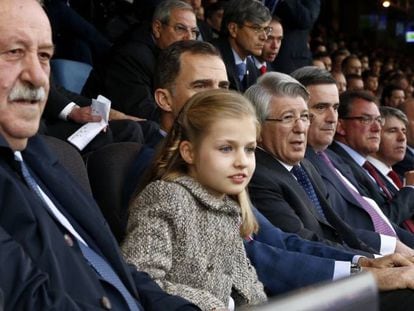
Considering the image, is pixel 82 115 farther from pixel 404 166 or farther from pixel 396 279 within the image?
pixel 404 166

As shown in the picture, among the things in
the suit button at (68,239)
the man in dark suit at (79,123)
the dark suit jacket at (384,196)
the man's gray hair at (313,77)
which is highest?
the suit button at (68,239)

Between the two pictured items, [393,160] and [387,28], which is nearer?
[393,160]

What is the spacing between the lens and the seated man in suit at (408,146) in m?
6.96

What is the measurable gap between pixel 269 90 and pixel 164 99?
0.65 m

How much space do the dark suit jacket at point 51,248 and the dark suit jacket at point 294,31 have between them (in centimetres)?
545

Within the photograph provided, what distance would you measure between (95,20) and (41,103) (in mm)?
5524

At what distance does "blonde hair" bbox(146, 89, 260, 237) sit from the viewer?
301 centimetres

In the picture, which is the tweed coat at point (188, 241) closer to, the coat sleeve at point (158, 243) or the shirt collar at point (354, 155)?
the coat sleeve at point (158, 243)

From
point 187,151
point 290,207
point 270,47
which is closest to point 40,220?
point 187,151

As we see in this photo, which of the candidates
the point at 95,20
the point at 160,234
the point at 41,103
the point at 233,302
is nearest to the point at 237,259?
the point at 233,302

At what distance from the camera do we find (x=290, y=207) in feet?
13.0

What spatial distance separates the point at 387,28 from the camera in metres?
27.0

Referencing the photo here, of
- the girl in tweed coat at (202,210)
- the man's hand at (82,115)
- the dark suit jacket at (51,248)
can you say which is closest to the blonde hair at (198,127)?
the girl in tweed coat at (202,210)

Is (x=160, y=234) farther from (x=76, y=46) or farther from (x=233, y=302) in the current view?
(x=76, y=46)
